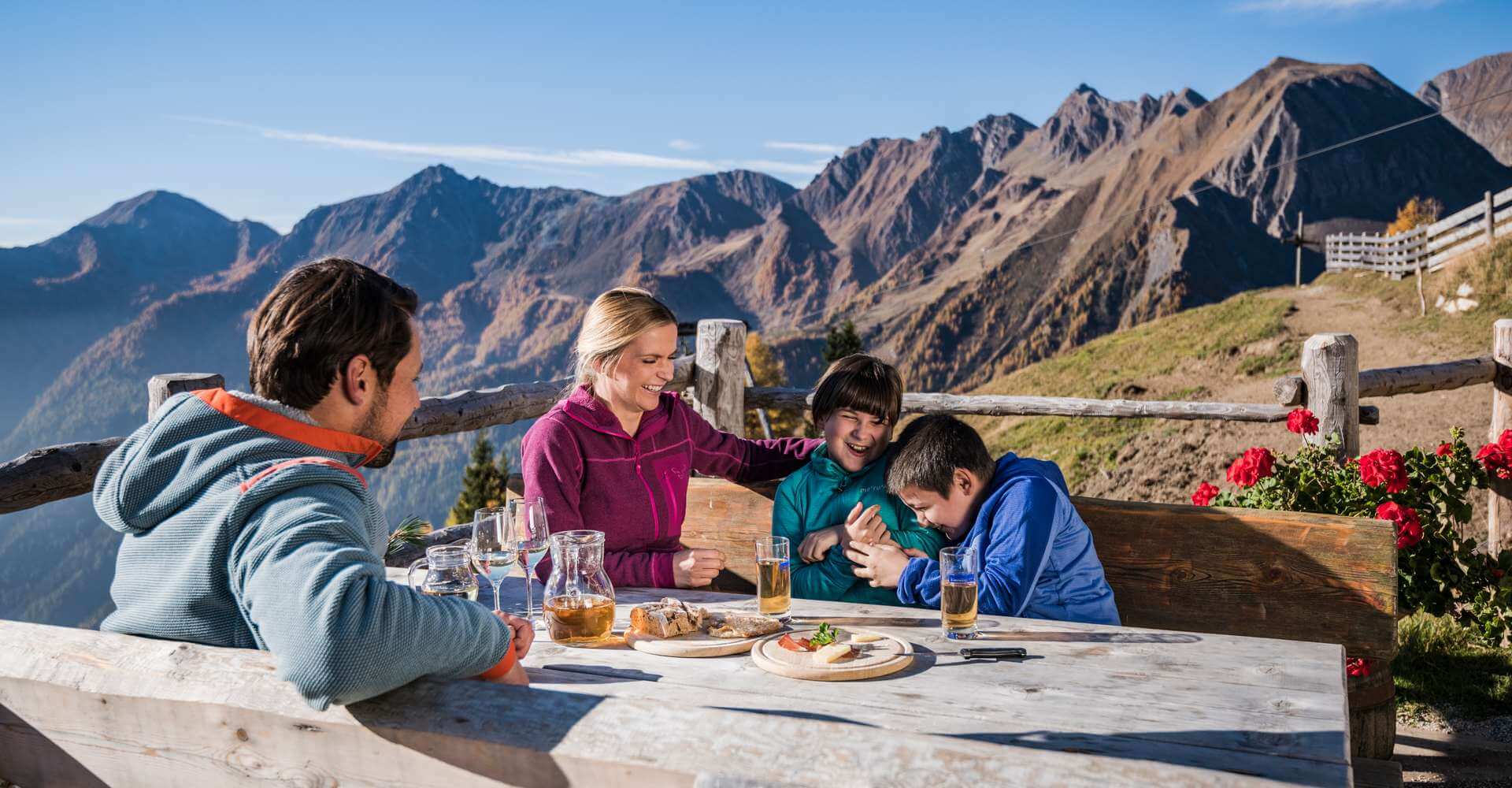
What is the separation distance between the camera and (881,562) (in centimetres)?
248

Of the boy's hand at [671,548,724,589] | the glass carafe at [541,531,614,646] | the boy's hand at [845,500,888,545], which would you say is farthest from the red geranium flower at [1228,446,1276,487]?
the glass carafe at [541,531,614,646]

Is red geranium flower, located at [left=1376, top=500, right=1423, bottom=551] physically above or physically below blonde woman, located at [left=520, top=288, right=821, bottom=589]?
below

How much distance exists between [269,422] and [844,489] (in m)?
1.74

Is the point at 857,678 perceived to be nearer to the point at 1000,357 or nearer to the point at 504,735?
the point at 504,735

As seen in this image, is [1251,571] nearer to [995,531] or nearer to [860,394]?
[995,531]

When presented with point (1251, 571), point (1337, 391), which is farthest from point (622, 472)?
point (1337, 391)

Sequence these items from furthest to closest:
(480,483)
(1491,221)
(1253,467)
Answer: (480,483), (1491,221), (1253,467)

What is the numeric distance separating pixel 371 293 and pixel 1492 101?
174664mm

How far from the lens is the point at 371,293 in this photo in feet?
4.90

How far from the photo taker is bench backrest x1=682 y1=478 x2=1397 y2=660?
2.62 metres

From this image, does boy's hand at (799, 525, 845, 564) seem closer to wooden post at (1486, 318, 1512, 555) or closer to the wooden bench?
the wooden bench

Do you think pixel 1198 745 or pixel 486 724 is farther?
pixel 1198 745

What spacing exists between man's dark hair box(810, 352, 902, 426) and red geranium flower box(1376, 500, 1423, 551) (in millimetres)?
2560

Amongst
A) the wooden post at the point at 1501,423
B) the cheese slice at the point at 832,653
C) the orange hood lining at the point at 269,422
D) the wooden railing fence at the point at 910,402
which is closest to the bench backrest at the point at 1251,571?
the cheese slice at the point at 832,653
